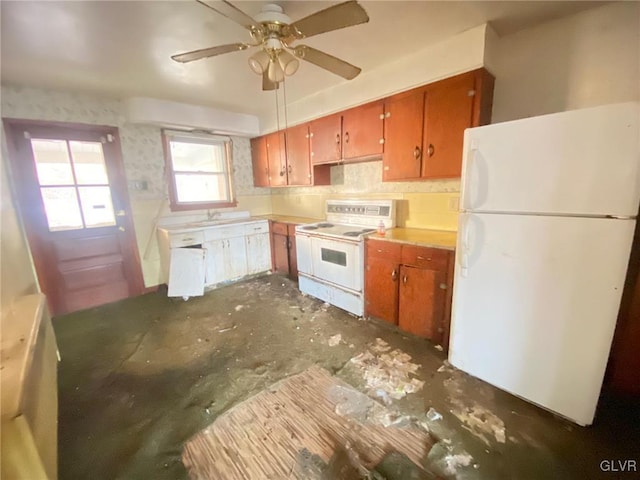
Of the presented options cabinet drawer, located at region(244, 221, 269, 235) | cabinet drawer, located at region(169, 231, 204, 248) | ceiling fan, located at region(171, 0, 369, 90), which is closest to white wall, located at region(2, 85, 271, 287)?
cabinet drawer, located at region(169, 231, 204, 248)

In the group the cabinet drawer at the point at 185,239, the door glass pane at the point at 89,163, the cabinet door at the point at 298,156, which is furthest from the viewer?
the cabinet door at the point at 298,156

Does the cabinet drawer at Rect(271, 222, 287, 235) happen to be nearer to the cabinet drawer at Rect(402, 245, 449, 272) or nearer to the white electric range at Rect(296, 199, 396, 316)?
the white electric range at Rect(296, 199, 396, 316)

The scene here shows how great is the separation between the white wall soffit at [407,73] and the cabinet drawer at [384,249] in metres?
1.41

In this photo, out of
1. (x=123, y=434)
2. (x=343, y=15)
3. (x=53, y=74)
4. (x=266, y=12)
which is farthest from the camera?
(x=53, y=74)

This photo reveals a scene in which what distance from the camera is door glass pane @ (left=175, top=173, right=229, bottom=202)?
3.85 metres

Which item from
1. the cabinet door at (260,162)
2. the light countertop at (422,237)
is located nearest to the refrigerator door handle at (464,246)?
the light countertop at (422,237)

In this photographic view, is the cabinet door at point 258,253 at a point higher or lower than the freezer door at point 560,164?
lower

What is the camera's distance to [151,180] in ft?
11.6

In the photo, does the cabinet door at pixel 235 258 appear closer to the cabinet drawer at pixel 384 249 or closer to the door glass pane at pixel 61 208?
the door glass pane at pixel 61 208

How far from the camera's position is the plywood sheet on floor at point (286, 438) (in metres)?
1.38

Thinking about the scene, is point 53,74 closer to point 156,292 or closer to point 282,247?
point 156,292

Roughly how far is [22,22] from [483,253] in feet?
10.5

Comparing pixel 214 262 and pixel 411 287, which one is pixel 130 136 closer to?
pixel 214 262

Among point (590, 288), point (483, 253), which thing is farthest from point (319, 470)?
point (590, 288)
